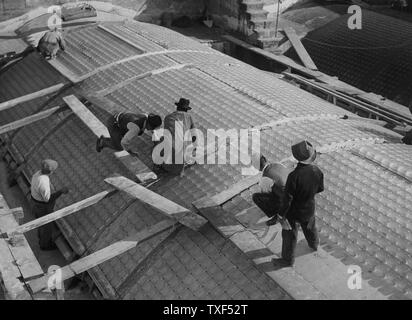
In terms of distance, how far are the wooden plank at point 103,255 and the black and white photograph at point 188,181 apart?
0.09 ft

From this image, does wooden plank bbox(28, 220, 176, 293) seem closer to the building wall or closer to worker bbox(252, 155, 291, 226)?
worker bbox(252, 155, 291, 226)

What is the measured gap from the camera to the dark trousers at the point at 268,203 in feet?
23.9

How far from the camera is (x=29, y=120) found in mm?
12047

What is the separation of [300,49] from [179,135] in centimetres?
1165

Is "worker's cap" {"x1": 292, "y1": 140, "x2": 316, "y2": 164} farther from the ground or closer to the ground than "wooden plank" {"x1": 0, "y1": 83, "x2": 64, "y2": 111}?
farther from the ground

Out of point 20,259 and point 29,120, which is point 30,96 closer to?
point 29,120

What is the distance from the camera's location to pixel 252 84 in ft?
41.7

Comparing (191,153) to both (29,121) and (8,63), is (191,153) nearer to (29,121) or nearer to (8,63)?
(29,121)

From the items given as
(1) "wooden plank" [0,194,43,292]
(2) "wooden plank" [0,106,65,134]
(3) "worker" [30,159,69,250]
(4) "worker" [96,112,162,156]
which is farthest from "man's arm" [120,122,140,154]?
(2) "wooden plank" [0,106,65,134]

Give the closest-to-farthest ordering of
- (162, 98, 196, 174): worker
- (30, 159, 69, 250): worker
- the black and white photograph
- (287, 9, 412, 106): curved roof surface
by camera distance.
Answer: the black and white photograph → (162, 98, 196, 174): worker → (30, 159, 69, 250): worker → (287, 9, 412, 106): curved roof surface

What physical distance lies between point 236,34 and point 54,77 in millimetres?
8506

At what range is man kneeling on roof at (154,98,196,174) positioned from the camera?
8.90m

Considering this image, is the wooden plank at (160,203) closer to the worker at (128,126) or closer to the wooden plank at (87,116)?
the worker at (128,126)

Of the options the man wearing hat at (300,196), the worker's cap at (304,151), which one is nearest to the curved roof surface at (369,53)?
the man wearing hat at (300,196)
